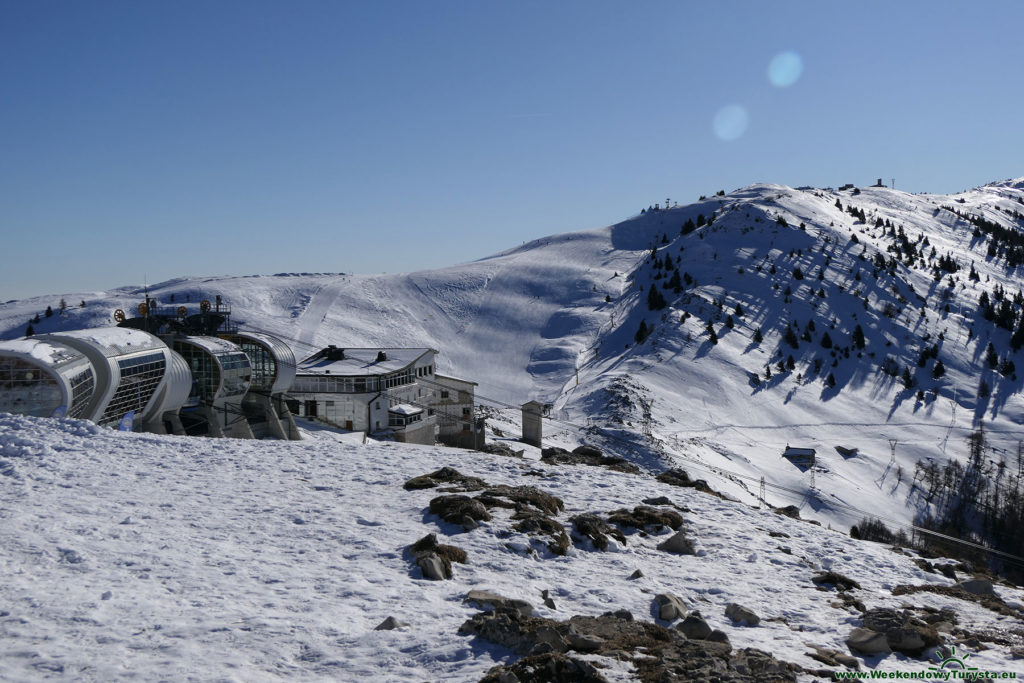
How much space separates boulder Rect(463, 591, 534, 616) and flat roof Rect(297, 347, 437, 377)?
4315 centimetres

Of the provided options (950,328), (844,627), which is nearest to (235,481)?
(844,627)

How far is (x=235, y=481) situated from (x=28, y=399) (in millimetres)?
13674

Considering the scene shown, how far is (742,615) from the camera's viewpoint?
13383 millimetres

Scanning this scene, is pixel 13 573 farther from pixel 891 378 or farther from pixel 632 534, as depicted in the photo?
pixel 891 378

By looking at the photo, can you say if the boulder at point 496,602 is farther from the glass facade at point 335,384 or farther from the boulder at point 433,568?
the glass facade at point 335,384

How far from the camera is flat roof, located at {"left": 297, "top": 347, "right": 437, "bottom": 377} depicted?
5503cm

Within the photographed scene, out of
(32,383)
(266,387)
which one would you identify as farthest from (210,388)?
(32,383)

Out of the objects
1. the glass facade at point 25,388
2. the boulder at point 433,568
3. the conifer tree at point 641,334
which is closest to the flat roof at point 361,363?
the glass facade at point 25,388

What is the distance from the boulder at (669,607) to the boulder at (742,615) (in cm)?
92

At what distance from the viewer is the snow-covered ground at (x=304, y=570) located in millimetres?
10172

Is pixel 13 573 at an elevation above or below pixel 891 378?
above

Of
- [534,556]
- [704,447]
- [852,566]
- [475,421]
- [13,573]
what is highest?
[13,573]

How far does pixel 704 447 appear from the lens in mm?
74562

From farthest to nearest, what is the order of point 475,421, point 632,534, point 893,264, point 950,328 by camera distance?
1. point 893,264
2. point 950,328
3. point 475,421
4. point 632,534
